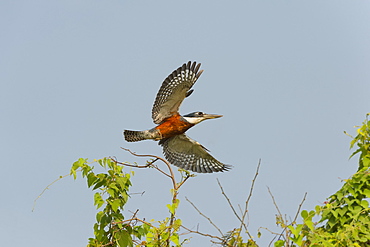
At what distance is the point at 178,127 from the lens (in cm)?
612

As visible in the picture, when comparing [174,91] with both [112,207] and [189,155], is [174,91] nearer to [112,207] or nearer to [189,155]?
[189,155]

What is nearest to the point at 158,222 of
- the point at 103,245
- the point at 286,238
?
the point at 103,245

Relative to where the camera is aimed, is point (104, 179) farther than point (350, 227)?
Yes

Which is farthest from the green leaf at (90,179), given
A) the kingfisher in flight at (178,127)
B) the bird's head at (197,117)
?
the bird's head at (197,117)

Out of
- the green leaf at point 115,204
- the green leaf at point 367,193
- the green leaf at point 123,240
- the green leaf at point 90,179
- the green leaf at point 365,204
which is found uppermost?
the green leaf at point 90,179

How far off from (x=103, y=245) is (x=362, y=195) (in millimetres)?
1543

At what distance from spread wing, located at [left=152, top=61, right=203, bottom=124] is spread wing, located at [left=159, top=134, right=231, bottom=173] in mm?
268

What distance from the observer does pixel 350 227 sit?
123 inches

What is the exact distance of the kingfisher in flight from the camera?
6.14 m

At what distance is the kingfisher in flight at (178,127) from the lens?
6.14 metres

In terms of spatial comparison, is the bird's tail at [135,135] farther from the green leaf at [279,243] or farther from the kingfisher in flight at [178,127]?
the green leaf at [279,243]

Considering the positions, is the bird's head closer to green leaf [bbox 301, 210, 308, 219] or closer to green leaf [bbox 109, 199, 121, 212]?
green leaf [bbox 109, 199, 121, 212]

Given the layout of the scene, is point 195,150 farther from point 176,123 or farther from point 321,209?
point 321,209

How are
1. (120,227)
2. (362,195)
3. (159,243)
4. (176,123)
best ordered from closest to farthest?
1. (362,195)
2. (159,243)
3. (120,227)
4. (176,123)
